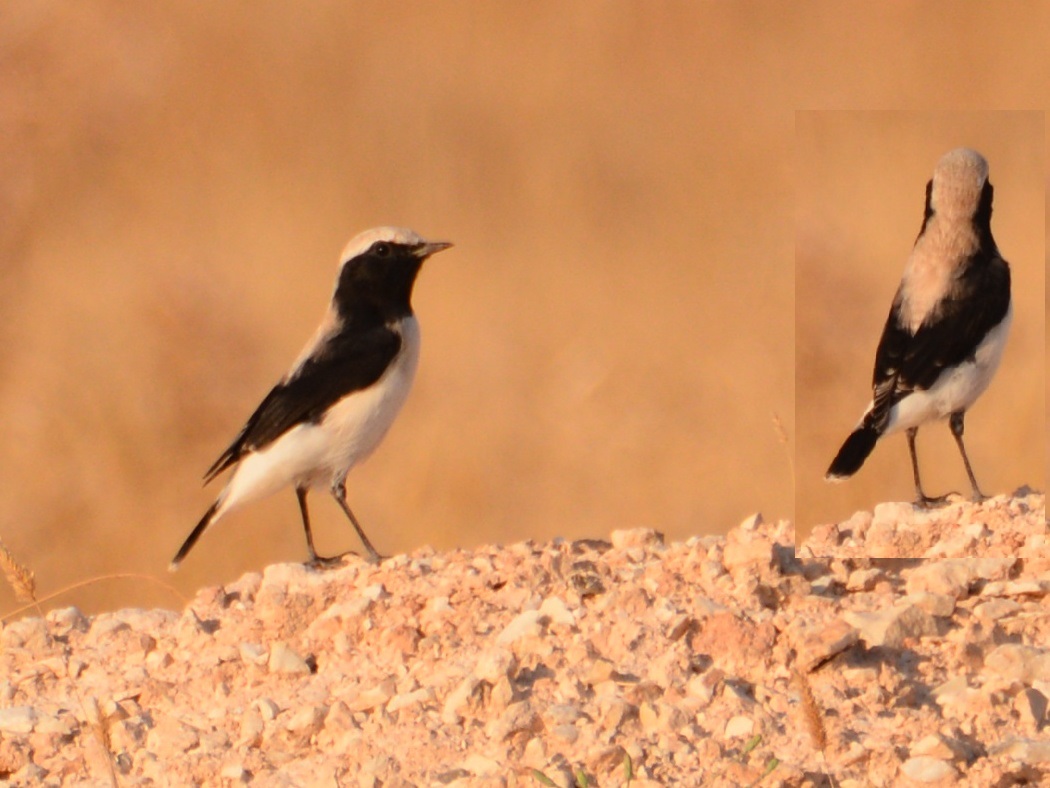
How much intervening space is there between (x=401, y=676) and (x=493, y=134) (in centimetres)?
927

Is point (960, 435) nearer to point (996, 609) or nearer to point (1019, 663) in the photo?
point (996, 609)

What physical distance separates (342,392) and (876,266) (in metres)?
2.54

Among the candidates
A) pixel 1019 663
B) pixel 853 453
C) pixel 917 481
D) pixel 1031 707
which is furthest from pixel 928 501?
pixel 1031 707

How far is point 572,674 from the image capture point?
618cm

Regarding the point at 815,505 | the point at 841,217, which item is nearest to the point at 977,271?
the point at 841,217

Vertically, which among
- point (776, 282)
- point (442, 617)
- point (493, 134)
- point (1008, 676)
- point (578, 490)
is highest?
point (493, 134)

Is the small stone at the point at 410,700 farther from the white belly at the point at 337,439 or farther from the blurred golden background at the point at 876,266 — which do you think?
the white belly at the point at 337,439

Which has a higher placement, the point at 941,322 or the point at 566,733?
the point at 941,322

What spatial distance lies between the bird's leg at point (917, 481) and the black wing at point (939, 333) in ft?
0.60

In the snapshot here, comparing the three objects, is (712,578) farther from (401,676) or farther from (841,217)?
(841,217)

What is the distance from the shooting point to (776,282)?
14.2 metres

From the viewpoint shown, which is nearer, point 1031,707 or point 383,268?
point 1031,707

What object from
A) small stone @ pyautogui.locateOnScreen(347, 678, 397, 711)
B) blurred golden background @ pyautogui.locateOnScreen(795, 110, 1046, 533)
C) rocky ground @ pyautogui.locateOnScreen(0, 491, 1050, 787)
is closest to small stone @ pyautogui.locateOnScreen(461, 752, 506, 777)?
rocky ground @ pyautogui.locateOnScreen(0, 491, 1050, 787)

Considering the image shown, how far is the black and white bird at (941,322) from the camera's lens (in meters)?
8.23
